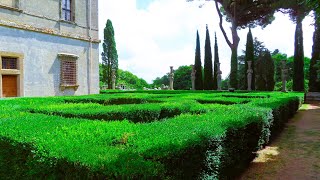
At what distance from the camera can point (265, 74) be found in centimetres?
3219

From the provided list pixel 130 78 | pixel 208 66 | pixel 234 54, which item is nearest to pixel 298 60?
pixel 234 54

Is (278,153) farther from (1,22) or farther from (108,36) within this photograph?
(108,36)

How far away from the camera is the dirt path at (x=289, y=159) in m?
4.74

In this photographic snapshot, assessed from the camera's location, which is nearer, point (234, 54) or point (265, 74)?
point (234, 54)

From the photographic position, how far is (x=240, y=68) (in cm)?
4072

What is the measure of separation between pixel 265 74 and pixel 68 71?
944 inches

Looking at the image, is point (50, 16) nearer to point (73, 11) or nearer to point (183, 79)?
point (73, 11)

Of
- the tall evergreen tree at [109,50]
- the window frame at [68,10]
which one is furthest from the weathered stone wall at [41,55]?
the tall evergreen tree at [109,50]

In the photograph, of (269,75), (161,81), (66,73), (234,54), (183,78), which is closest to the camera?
(66,73)

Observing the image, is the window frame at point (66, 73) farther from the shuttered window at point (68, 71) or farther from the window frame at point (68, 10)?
the window frame at point (68, 10)

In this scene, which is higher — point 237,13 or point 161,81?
point 237,13

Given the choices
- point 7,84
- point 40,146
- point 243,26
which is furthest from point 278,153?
point 243,26

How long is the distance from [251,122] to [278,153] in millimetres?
1845

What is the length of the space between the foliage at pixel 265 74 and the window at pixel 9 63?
26811 mm
